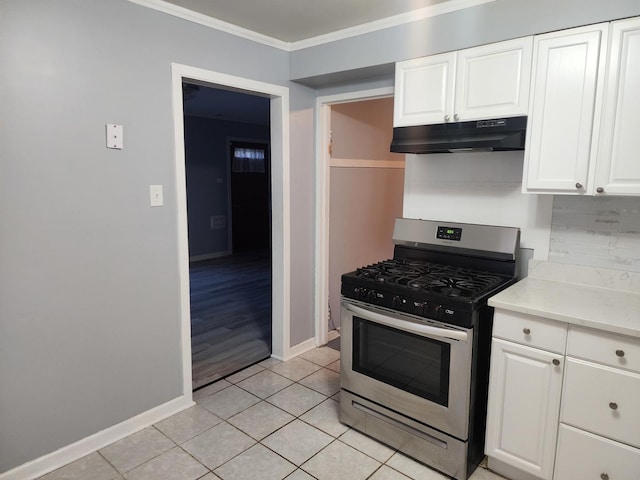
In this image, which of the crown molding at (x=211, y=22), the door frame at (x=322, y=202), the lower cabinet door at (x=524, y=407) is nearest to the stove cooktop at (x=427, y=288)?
the lower cabinet door at (x=524, y=407)

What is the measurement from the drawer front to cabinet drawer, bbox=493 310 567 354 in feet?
0.31

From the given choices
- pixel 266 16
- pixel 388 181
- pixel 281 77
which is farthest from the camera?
pixel 388 181

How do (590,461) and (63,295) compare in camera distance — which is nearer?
(590,461)

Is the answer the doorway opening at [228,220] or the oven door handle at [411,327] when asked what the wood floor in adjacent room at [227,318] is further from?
the oven door handle at [411,327]

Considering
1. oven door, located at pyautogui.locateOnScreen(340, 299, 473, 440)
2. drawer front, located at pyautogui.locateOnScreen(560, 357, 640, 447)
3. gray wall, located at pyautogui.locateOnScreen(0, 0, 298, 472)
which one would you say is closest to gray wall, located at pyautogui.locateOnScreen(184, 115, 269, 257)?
gray wall, located at pyautogui.locateOnScreen(0, 0, 298, 472)

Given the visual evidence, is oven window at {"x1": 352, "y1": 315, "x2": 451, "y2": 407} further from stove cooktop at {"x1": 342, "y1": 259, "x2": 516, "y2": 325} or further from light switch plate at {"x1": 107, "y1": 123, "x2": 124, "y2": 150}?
light switch plate at {"x1": 107, "y1": 123, "x2": 124, "y2": 150}

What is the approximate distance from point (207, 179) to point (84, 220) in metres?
5.11

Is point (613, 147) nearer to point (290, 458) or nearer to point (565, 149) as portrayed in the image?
point (565, 149)

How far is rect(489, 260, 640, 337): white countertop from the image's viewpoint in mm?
1646

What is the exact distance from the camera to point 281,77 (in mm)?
2957

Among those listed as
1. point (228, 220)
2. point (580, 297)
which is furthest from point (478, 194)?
point (228, 220)

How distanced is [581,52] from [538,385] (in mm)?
1451

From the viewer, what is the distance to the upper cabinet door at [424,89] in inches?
88.2

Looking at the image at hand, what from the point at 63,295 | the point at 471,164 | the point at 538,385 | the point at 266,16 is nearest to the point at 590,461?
the point at 538,385
